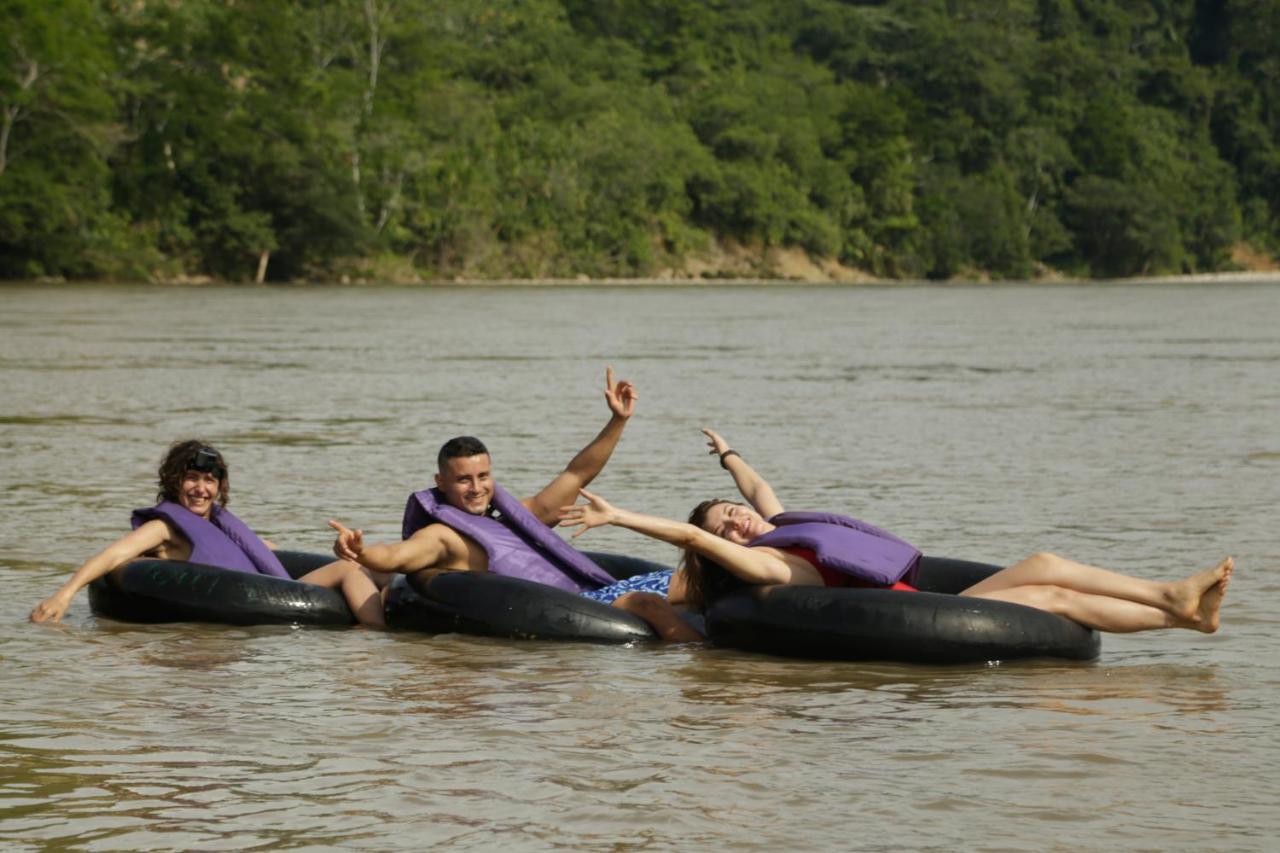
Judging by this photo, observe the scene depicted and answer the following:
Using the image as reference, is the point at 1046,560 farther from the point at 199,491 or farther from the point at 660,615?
the point at 199,491

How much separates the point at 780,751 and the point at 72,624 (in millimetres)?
3779

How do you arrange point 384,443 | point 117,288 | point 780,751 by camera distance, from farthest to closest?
point 117,288, point 384,443, point 780,751

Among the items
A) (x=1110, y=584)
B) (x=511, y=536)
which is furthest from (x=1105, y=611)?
(x=511, y=536)

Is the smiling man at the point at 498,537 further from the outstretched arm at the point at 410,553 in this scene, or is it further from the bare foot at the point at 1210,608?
the bare foot at the point at 1210,608

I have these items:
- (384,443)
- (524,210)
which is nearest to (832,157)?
(524,210)

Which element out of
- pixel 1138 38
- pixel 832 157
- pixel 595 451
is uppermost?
pixel 1138 38

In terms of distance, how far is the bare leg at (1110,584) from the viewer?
316 inches

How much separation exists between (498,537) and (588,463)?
1.80ft

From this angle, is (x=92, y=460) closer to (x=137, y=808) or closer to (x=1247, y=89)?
(x=137, y=808)

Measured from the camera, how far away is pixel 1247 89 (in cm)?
12519

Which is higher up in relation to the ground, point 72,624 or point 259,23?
point 259,23

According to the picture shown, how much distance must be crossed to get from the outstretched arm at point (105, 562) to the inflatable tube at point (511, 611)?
1.18m

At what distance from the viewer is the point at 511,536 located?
8992mm

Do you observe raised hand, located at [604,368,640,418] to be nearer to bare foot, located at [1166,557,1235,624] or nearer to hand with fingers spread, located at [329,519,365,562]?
hand with fingers spread, located at [329,519,365,562]
